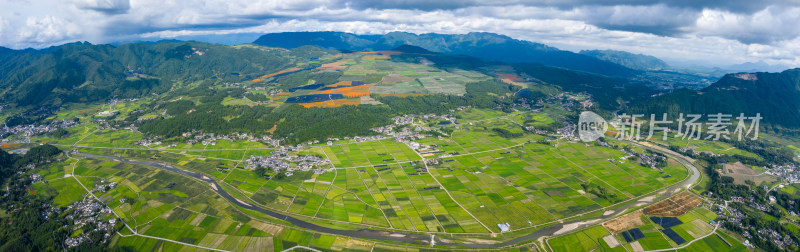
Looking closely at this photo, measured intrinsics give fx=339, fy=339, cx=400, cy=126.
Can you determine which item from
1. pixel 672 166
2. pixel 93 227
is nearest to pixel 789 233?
pixel 672 166

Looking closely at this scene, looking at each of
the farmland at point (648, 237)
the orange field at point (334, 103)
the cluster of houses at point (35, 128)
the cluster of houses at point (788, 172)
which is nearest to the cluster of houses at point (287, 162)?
the orange field at point (334, 103)

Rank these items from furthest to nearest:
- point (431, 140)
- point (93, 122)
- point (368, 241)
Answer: point (93, 122)
point (431, 140)
point (368, 241)

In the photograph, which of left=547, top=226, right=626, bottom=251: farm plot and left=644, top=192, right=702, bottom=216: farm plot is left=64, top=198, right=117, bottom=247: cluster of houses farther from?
left=644, top=192, right=702, bottom=216: farm plot

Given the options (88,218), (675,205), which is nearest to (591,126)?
(675,205)

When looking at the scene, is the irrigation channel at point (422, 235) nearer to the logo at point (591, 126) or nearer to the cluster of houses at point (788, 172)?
the cluster of houses at point (788, 172)

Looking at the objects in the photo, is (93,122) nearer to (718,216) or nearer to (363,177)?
(363,177)

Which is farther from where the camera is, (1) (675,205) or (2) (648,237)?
(1) (675,205)

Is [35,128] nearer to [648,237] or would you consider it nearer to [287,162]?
[287,162]

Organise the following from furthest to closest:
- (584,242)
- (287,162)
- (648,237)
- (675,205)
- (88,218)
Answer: (287,162) → (675,205) → (88,218) → (648,237) → (584,242)
